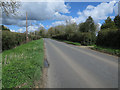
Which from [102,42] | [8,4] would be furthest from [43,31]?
[8,4]

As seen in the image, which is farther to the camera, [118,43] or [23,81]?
[118,43]

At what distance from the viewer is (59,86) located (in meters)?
3.35

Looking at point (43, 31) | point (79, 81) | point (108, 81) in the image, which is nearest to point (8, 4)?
point (79, 81)

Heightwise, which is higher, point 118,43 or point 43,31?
point 43,31

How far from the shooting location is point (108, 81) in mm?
3670

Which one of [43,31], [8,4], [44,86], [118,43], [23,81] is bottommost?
[44,86]

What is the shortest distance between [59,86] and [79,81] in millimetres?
912

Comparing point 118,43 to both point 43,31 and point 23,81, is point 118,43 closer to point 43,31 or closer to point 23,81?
point 23,81

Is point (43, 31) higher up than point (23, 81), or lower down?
higher up

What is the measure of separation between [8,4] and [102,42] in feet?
47.7

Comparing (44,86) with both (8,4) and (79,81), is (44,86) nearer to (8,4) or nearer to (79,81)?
(79,81)

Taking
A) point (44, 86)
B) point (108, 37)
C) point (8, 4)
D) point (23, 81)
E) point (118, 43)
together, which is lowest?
point (44, 86)

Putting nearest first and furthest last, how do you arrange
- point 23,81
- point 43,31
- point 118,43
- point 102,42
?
point 23,81
point 118,43
point 102,42
point 43,31

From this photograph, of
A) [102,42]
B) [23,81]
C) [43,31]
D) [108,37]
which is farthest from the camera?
[43,31]
